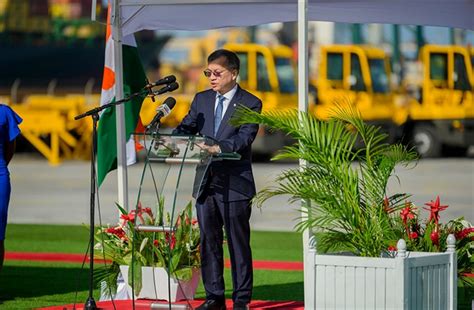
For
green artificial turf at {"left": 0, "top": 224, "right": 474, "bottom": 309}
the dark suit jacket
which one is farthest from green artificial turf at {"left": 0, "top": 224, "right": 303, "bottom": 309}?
the dark suit jacket

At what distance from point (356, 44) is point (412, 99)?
239 cm

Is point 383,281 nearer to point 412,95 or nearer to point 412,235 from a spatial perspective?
point 412,235

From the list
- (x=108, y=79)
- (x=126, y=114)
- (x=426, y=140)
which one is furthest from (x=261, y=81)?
(x=108, y=79)

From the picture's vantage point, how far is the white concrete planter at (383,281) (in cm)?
745

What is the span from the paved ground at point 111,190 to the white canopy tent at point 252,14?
9.04 ft

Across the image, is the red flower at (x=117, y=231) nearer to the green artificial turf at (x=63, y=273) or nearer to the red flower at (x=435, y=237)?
the green artificial turf at (x=63, y=273)

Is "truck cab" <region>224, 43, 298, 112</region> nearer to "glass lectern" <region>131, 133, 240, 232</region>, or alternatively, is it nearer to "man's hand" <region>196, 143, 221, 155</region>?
"glass lectern" <region>131, 133, 240, 232</region>

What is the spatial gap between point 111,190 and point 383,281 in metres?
15.4

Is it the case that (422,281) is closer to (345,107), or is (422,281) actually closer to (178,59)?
(345,107)

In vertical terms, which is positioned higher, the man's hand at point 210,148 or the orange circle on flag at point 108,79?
the orange circle on flag at point 108,79

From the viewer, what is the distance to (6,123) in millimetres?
9508

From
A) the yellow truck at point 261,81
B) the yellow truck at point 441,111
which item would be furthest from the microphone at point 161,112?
the yellow truck at point 441,111

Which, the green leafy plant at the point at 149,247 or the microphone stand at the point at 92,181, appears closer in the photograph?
the microphone stand at the point at 92,181

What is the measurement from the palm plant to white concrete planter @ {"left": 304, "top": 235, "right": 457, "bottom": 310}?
23 centimetres
